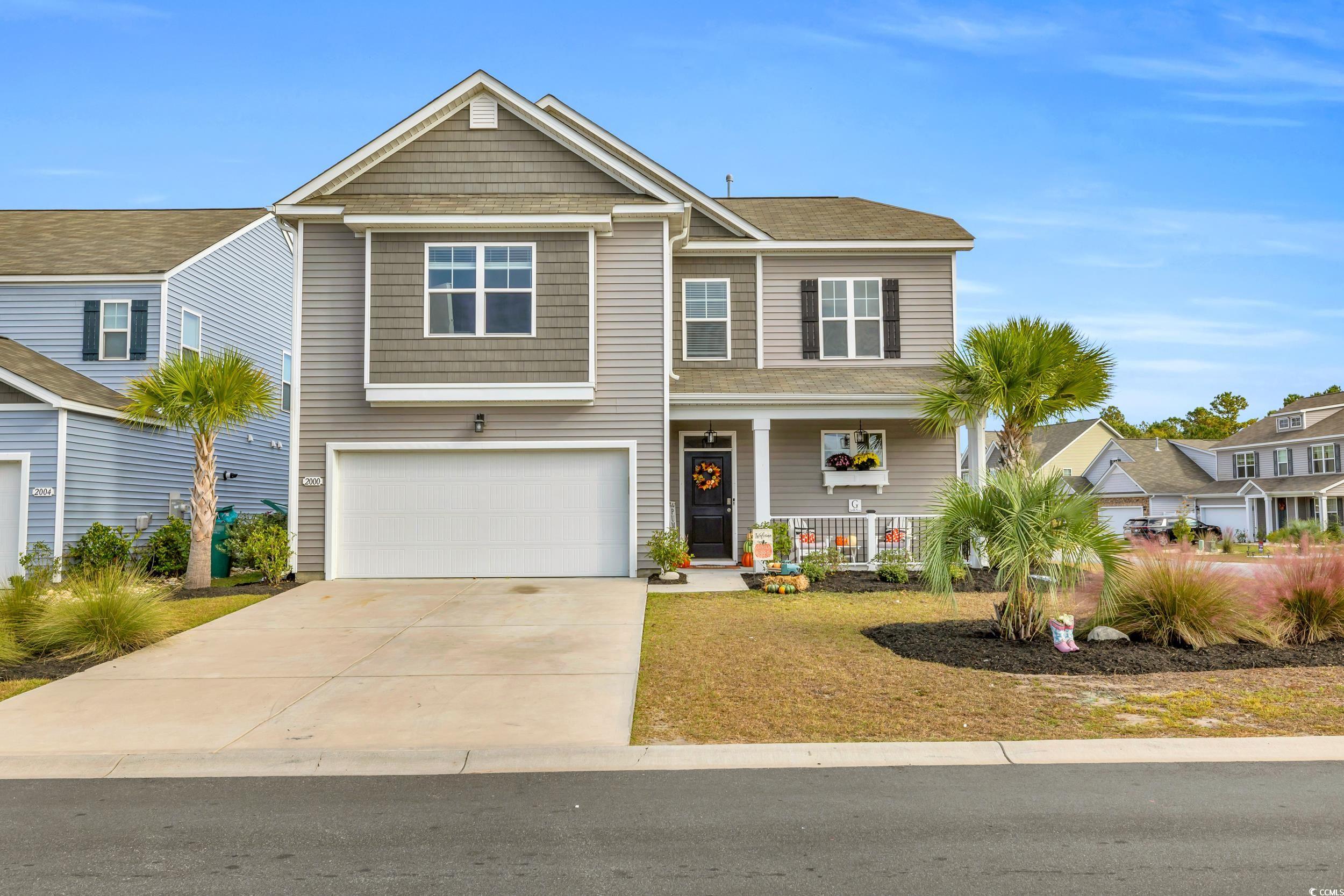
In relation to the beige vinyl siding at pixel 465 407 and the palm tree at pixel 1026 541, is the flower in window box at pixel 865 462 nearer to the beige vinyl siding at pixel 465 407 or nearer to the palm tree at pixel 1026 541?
the beige vinyl siding at pixel 465 407

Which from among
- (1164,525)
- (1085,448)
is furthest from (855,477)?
(1085,448)

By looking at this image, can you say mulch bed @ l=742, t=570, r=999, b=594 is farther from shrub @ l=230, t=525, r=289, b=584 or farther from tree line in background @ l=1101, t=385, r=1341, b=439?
tree line in background @ l=1101, t=385, r=1341, b=439

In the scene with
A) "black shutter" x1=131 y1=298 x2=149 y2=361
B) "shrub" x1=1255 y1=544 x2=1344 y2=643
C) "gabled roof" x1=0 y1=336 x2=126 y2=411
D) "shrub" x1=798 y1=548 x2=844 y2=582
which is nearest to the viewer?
"shrub" x1=1255 y1=544 x2=1344 y2=643

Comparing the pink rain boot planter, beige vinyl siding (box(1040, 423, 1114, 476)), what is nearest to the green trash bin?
the pink rain boot planter

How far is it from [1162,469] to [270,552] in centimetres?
4606

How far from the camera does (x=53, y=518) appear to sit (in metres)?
14.3

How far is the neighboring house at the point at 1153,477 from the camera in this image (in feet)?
149

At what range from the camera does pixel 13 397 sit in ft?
46.9

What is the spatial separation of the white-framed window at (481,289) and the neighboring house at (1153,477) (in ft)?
127

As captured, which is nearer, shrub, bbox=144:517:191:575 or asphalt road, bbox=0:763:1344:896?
asphalt road, bbox=0:763:1344:896

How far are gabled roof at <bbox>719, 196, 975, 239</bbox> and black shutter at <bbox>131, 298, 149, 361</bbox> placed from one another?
1173 cm

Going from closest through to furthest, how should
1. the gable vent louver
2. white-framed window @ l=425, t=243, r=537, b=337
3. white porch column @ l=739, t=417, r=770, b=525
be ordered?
white-framed window @ l=425, t=243, r=537, b=337
white porch column @ l=739, t=417, r=770, b=525
the gable vent louver

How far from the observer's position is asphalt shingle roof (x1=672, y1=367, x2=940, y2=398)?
587 inches

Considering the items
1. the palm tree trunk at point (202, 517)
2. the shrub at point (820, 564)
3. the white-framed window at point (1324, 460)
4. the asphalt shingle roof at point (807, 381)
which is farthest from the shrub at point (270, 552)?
the white-framed window at point (1324, 460)
